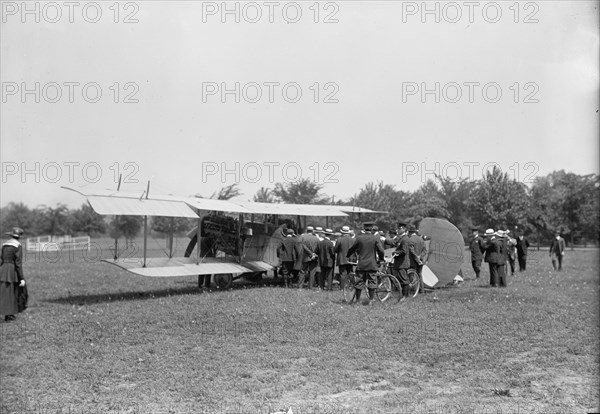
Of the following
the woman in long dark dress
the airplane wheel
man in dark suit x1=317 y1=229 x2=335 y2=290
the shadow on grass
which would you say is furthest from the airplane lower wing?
the woman in long dark dress

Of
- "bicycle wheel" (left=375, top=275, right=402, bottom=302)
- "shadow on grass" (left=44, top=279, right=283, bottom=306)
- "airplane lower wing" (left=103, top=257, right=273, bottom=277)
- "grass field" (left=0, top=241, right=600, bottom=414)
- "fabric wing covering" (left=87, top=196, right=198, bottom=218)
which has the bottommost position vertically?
"shadow on grass" (left=44, top=279, right=283, bottom=306)

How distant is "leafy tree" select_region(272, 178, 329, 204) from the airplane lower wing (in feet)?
82.7

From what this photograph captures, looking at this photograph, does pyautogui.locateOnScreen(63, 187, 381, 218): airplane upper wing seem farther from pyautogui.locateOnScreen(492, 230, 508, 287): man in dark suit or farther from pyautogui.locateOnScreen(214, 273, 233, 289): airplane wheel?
pyautogui.locateOnScreen(492, 230, 508, 287): man in dark suit

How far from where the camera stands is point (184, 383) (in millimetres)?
6730

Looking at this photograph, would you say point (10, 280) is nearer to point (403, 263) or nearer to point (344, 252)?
point (344, 252)

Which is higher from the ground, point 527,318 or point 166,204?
point 166,204

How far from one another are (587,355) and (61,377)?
7.09 m

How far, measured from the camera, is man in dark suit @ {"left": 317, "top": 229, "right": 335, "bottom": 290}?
54.7ft

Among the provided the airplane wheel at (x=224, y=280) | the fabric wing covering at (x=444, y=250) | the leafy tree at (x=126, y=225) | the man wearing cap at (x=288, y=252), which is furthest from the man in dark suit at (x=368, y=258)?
the leafy tree at (x=126, y=225)

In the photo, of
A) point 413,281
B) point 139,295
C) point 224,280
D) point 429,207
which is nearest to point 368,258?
point 413,281

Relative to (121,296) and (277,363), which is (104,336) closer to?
(277,363)

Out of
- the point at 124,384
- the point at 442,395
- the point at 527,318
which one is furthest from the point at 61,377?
the point at 527,318

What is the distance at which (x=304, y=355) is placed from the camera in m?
8.13

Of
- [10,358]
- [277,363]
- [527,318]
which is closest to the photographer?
[277,363]
